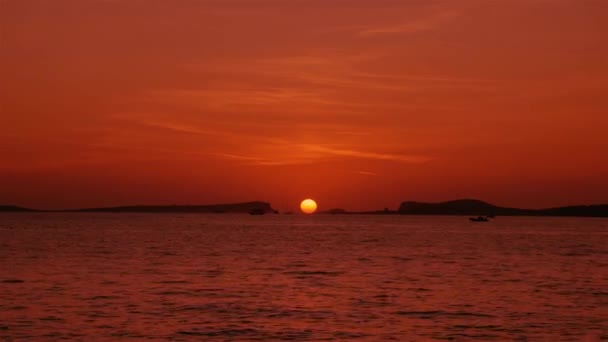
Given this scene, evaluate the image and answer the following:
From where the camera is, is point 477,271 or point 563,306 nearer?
point 563,306

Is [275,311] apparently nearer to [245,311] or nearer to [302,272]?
[245,311]

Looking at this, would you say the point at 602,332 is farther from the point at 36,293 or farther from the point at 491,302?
the point at 36,293

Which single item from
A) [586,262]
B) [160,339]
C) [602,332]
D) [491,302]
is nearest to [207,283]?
[491,302]

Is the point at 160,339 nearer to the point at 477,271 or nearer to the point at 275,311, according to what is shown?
the point at 275,311

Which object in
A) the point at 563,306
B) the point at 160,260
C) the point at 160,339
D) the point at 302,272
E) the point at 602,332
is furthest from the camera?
the point at 160,260

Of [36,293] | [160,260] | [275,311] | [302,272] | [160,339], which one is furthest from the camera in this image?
[160,260]

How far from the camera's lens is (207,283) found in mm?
57312

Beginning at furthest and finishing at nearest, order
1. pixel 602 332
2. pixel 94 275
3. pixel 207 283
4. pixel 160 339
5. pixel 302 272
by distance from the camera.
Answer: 1. pixel 302 272
2. pixel 94 275
3. pixel 207 283
4. pixel 602 332
5. pixel 160 339

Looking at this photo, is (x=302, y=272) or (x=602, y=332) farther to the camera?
(x=302, y=272)

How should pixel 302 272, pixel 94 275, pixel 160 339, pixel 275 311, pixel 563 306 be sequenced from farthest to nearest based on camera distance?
pixel 302 272 < pixel 94 275 < pixel 563 306 < pixel 275 311 < pixel 160 339

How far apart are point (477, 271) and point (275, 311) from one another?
3243 centimetres

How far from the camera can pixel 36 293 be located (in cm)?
4909

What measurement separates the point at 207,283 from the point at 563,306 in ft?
75.7

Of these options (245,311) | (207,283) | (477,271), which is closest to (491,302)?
(245,311)
